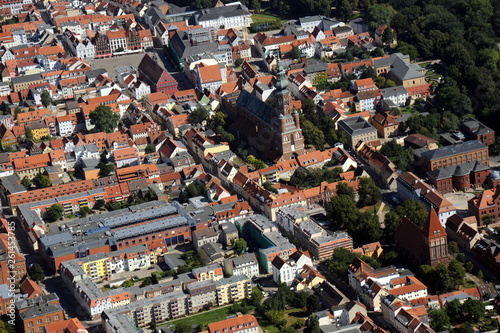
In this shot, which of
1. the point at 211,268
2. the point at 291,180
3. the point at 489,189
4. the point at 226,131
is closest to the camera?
the point at 211,268

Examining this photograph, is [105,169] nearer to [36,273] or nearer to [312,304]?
[36,273]

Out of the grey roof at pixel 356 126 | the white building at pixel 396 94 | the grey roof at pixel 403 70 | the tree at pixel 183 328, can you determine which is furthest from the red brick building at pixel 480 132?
the tree at pixel 183 328

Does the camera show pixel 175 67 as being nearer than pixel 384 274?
No

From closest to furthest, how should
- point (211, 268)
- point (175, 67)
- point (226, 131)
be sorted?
point (211, 268) → point (226, 131) → point (175, 67)

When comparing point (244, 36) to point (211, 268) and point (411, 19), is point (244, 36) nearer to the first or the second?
point (411, 19)

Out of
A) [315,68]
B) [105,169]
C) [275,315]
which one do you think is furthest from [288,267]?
[315,68]

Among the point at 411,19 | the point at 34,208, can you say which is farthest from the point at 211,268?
the point at 411,19

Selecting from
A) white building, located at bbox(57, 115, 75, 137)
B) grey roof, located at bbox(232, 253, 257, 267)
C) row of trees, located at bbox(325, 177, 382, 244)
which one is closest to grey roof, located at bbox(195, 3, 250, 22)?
white building, located at bbox(57, 115, 75, 137)

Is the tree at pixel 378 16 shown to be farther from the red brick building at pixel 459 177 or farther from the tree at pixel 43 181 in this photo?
the tree at pixel 43 181
